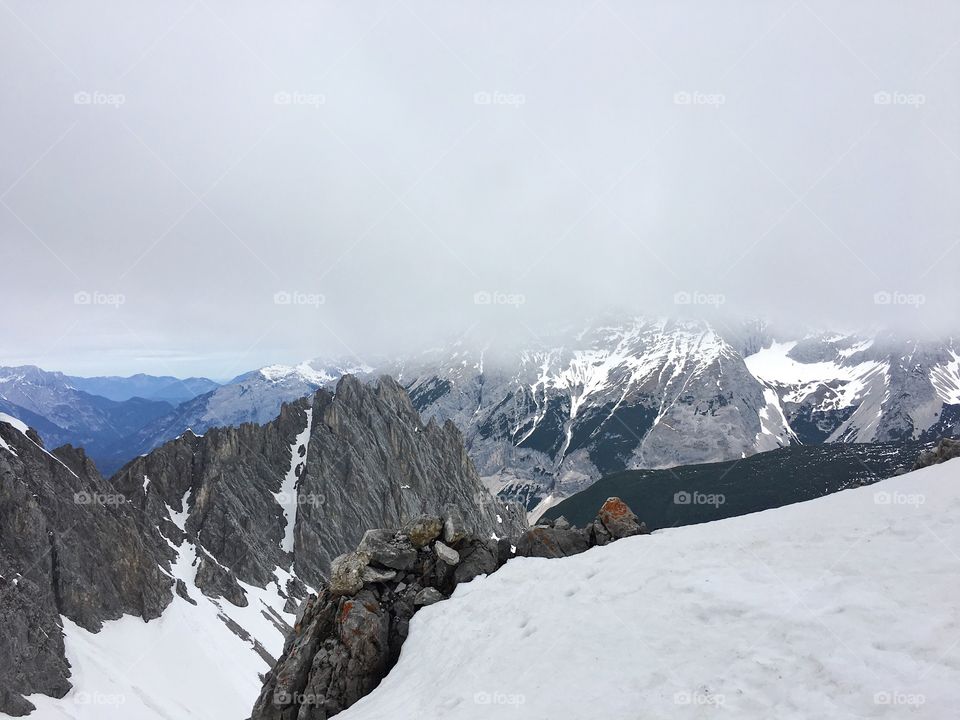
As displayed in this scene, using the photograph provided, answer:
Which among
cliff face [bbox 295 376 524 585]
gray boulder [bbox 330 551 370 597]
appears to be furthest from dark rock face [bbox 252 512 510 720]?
cliff face [bbox 295 376 524 585]

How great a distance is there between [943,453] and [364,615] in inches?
991

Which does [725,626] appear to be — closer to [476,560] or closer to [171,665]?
[476,560]

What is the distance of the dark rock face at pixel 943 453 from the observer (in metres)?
21.9

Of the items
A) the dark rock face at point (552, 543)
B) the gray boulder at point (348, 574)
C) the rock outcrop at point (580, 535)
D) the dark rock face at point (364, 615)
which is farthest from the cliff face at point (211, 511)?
the rock outcrop at point (580, 535)

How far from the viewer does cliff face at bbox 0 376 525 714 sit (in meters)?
60.5

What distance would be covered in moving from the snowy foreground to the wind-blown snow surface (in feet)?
0.13

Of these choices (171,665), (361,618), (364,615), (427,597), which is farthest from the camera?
(171,665)

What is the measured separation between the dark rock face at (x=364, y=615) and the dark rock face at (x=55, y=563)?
4800cm

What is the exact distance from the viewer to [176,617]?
74562mm

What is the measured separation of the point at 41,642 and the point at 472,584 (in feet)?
197

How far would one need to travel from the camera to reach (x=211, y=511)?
4028 inches

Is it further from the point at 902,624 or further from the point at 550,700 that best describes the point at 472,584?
the point at 902,624

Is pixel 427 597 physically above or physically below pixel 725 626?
above

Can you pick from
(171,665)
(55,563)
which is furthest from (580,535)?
(55,563)
